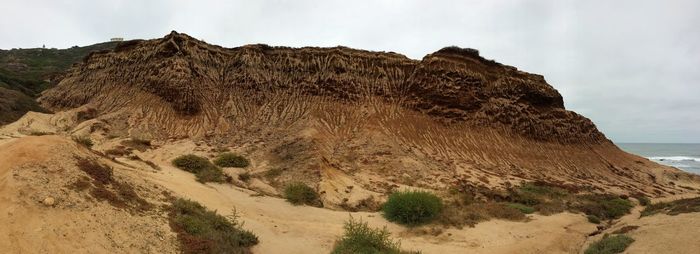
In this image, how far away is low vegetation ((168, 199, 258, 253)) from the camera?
34.6ft

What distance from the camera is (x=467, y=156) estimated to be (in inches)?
1240

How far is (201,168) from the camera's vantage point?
21703 mm

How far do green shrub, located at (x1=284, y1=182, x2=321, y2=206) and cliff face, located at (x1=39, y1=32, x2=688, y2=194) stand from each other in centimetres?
767

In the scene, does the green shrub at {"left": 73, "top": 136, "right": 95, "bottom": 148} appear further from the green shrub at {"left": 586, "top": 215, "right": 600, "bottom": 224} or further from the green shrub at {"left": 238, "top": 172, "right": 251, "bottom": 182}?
the green shrub at {"left": 586, "top": 215, "right": 600, "bottom": 224}

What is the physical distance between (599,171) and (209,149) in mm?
30106

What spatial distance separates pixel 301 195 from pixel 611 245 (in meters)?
11.7

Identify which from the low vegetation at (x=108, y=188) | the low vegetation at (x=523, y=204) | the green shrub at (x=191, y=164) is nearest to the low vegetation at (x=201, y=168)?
the green shrub at (x=191, y=164)

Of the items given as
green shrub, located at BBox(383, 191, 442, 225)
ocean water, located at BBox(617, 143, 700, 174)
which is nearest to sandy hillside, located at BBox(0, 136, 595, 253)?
green shrub, located at BBox(383, 191, 442, 225)

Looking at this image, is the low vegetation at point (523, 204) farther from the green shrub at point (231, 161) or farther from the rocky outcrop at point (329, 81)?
the green shrub at point (231, 161)

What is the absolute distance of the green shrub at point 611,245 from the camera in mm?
12531

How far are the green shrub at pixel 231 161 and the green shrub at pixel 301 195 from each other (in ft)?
18.7

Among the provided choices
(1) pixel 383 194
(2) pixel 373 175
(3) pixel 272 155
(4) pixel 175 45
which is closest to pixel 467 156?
(2) pixel 373 175

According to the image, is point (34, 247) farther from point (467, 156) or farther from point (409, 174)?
point (467, 156)

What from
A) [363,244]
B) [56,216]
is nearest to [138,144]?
[56,216]
